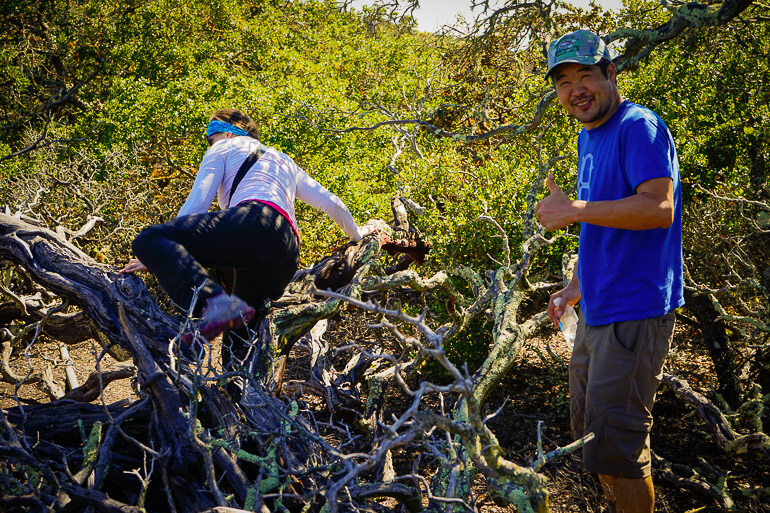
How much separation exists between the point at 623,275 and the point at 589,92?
2.27ft

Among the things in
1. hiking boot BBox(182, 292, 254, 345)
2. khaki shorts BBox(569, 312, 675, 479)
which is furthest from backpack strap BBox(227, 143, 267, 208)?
khaki shorts BBox(569, 312, 675, 479)

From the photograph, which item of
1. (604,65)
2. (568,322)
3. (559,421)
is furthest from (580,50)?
(559,421)

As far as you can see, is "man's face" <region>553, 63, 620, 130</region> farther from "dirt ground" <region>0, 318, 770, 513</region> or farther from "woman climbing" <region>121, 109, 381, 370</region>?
"woman climbing" <region>121, 109, 381, 370</region>

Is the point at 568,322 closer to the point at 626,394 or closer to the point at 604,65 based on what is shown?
the point at 626,394

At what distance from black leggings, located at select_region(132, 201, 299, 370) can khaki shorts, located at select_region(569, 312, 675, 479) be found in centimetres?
144

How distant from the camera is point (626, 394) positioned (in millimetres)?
2145

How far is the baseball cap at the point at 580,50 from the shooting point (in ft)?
7.36

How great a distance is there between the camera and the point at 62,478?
2.29m

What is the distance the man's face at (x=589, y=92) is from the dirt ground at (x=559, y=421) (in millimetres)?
1094

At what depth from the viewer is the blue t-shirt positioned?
2.06 meters

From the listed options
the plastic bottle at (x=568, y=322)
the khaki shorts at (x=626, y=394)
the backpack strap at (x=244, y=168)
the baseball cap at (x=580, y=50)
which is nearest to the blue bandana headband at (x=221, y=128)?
the backpack strap at (x=244, y=168)

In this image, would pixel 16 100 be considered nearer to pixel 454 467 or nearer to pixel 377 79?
pixel 377 79

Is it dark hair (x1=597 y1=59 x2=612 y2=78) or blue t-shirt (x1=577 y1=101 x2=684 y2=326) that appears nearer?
blue t-shirt (x1=577 y1=101 x2=684 y2=326)

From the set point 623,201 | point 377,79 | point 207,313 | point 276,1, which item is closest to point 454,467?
point 623,201
